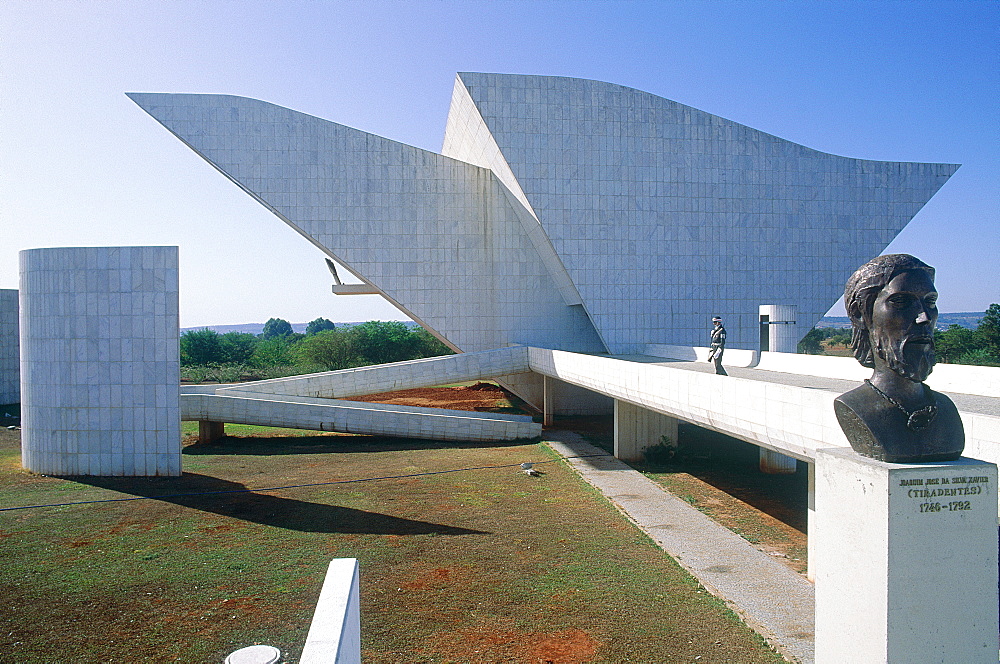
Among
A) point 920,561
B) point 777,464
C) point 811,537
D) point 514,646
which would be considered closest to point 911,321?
point 920,561

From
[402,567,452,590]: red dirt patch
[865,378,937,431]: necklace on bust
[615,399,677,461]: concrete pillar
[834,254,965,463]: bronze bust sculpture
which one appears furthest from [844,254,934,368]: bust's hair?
[615,399,677,461]: concrete pillar

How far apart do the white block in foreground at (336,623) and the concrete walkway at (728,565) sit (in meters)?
4.02

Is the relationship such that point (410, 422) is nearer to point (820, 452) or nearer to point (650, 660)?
Answer: point (650, 660)

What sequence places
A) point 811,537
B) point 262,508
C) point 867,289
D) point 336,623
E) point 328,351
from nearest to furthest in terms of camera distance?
1. point 336,623
2. point 867,289
3. point 811,537
4. point 262,508
5. point 328,351

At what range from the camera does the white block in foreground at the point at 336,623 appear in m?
3.66

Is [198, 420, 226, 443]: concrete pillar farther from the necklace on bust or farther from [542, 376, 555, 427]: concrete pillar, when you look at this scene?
the necklace on bust

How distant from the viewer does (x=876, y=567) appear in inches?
173

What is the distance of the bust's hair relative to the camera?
455cm

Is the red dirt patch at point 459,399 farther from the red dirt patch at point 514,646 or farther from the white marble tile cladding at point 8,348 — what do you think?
the red dirt patch at point 514,646

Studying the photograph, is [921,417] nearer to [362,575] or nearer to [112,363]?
[362,575]

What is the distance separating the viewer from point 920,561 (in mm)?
4355

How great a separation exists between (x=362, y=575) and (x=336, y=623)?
13.7 feet

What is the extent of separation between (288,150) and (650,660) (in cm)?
2164

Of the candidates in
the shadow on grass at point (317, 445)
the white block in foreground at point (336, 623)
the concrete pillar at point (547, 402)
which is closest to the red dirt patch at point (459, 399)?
the concrete pillar at point (547, 402)
